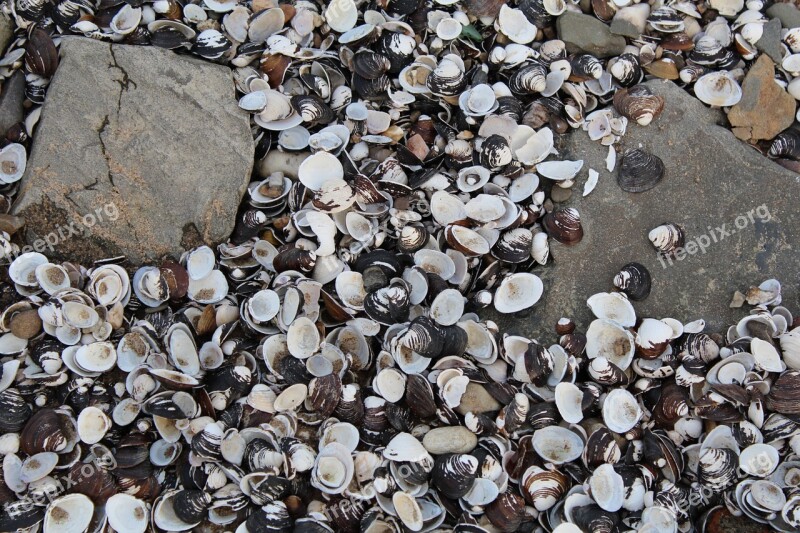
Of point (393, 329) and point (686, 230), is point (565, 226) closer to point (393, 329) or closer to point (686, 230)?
point (686, 230)

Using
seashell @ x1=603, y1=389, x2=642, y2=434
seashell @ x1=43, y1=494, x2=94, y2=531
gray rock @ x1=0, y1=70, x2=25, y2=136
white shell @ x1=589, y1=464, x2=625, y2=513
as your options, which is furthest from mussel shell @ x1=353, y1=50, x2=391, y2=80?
seashell @ x1=43, y1=494, x2=94, y2=531

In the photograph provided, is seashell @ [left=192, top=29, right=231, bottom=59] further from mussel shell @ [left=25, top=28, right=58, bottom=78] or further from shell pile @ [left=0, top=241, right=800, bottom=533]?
shell pile @ [left=0, top=241, right=800, bottom=533]

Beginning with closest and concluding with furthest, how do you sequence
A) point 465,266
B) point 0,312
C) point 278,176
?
point 0,312, point 465,266, point 278,176

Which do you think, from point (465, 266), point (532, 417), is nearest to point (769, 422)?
point (532, 417)

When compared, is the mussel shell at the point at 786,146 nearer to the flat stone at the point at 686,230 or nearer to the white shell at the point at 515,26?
the flat stone at the point at 686,230

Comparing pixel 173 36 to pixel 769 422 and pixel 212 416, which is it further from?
pixel 769 422
